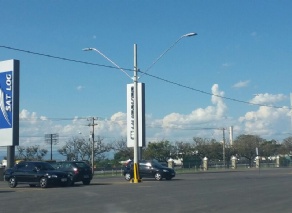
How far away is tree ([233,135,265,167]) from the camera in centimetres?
12094

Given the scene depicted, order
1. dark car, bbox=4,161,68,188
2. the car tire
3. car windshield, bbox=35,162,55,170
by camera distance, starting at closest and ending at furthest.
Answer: dark car, bbox=4,161,68,188, car windshield, bbox=35,162,55,170, the car tire

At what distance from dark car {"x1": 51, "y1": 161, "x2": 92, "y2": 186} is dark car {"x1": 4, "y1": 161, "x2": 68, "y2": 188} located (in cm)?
175

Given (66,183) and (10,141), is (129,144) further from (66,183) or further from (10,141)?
(66,183)

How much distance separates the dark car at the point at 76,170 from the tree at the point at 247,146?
289 ft

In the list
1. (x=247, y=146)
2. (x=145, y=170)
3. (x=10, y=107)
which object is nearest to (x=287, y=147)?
(x=247, y=146)

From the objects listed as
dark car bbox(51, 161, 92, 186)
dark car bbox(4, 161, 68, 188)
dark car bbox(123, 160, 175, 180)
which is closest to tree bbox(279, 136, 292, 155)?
dark car bbox(123, 160, 175, 180)

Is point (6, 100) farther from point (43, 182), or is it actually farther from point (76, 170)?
point (43, 182)

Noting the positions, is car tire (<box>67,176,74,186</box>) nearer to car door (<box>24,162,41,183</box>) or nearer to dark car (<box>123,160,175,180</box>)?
car door (<box>24,162,41,183</box>)

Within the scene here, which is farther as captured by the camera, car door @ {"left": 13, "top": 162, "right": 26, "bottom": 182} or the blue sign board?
the blue sign board

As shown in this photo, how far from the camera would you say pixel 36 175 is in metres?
30.1

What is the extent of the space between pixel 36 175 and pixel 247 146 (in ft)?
317

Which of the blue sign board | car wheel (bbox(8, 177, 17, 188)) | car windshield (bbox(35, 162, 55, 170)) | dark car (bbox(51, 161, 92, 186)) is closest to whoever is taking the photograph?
car windshield (bbox(35, 162, 55, 170))

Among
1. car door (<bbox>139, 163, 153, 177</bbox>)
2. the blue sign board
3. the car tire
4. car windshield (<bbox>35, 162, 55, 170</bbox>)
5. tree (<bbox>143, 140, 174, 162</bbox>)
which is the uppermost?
the blue sign board

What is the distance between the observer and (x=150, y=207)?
17078mm
